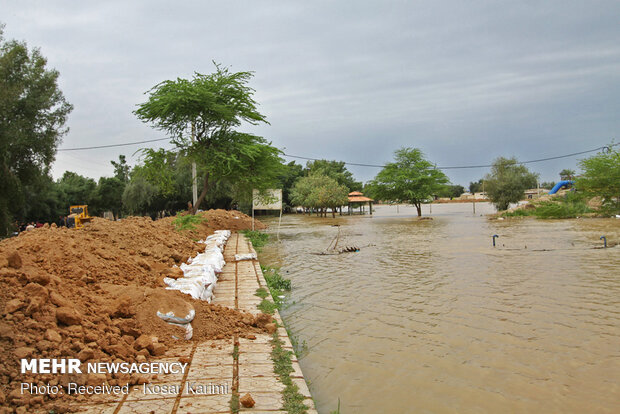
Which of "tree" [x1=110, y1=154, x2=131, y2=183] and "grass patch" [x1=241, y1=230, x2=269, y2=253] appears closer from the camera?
"grass patch" [x1=241, y1=230, x2=269, y2=253]

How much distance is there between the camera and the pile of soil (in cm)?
358

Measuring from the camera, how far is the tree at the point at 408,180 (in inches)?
1667

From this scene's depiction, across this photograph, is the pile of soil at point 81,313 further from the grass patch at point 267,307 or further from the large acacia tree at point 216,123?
the large acacia tree at point 216,123

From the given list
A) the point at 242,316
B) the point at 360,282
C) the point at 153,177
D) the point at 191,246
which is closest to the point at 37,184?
the point at 153,177

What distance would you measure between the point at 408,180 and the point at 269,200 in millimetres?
23030

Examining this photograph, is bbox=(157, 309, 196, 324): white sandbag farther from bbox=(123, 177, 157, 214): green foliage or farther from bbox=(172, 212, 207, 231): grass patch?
bbox=(123, 177, 157, 214): green foliage

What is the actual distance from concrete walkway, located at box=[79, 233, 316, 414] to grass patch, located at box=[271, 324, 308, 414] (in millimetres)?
44

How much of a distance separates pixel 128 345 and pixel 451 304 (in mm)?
5422

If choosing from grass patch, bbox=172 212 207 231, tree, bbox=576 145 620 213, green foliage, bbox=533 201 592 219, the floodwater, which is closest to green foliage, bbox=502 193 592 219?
green foliage, bbox=533 201 592 219

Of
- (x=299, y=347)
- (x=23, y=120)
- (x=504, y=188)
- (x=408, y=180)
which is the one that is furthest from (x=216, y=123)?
(x=504, y=188)

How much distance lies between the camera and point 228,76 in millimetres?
21781

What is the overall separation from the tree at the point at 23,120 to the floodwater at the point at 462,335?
20195 millimetres

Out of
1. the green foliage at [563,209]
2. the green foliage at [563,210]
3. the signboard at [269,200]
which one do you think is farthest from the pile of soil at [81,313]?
the green foliage at [563,210]

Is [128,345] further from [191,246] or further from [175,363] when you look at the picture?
[191,246]
